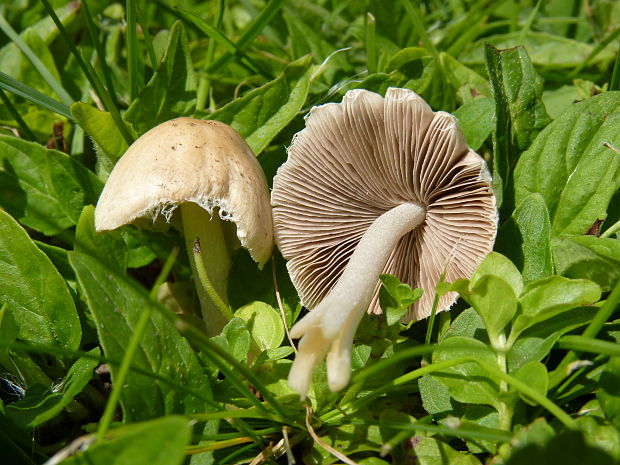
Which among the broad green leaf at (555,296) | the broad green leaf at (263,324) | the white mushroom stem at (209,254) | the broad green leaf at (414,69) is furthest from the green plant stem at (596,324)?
the broad green leaf at (414,69)

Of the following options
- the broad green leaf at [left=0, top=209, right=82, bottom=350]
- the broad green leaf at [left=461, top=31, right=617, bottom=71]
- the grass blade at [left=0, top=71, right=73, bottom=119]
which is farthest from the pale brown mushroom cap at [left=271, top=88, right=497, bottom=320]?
the broad green leaf at [left=461, top=31, right=617, bottom=71]

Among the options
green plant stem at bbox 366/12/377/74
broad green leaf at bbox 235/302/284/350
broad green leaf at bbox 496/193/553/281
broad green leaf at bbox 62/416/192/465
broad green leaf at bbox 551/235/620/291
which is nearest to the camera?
broad green leaf at bbox 62/416/192/465

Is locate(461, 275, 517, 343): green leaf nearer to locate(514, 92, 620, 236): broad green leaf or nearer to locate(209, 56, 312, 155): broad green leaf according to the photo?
locate(514, 92, 620, 236): broad green leaf

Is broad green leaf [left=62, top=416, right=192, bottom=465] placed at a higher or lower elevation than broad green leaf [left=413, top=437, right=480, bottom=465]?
higher

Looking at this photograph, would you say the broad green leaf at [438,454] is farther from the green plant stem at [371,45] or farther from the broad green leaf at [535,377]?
the green plant stem at [371,45]

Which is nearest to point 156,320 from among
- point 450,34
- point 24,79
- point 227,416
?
point 227,416

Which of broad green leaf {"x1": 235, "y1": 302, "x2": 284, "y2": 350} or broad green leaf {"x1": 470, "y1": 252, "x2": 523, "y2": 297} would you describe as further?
broad green leaf {"x1": 235, "y1": 302, "x2": 284, "y2": 350}

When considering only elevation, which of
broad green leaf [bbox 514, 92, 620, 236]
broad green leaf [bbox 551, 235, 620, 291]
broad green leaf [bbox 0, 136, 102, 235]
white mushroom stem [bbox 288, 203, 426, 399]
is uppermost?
broad green leaf [bbox 0, 136, 102, 235]

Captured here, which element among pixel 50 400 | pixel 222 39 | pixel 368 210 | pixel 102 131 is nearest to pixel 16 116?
pixel 102 131

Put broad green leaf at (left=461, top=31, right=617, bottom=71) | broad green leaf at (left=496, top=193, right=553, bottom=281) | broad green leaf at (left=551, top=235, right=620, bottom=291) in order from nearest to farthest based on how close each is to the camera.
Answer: broad green leaf at (left=551, top=235, right=620, bottom=291)
broad green leaf at (left=496, top=193, right=553, bottom=281)
broad green leaf at (left=461, top=31, right=617, bottom=71)
